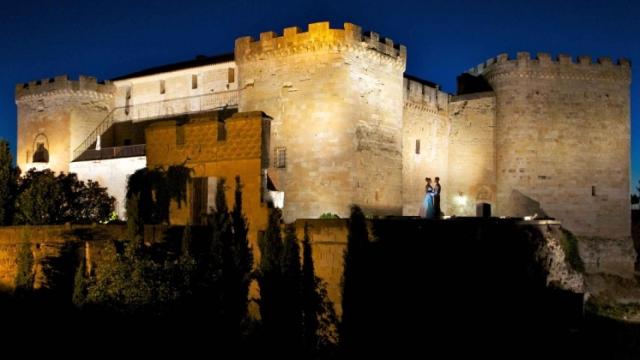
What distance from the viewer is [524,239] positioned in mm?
17922

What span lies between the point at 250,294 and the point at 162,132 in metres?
5.51

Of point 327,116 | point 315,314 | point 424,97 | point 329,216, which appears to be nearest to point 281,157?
point 327,116

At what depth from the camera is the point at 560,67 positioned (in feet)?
110

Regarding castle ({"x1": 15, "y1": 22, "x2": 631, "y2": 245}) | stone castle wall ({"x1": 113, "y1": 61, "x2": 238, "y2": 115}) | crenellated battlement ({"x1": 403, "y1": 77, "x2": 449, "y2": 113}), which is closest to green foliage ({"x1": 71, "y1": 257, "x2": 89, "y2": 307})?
castle ({"x1": 15, "y1": 22, "x2": 631, "y2": 245})

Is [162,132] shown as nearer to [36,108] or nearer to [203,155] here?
[203,155]

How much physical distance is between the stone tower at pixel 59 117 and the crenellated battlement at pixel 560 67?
21.3m

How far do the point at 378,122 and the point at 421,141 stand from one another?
8.03 metres

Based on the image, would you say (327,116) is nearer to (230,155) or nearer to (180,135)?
(180,135)

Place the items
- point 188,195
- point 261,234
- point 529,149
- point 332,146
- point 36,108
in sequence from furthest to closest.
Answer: point 36,108 → point 529,149 → point 332,146 → point 188,195 → point 261,234

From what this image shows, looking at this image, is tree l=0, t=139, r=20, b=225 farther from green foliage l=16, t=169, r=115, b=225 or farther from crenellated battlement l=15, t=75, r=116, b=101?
crenellated battlement l=15, t=75, r=116, b=101

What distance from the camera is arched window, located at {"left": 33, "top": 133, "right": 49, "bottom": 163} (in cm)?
3503

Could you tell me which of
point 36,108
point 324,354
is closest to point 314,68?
point 324,354

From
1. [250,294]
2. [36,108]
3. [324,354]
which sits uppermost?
[36,108]

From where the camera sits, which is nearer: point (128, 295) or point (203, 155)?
point (128, 295)
